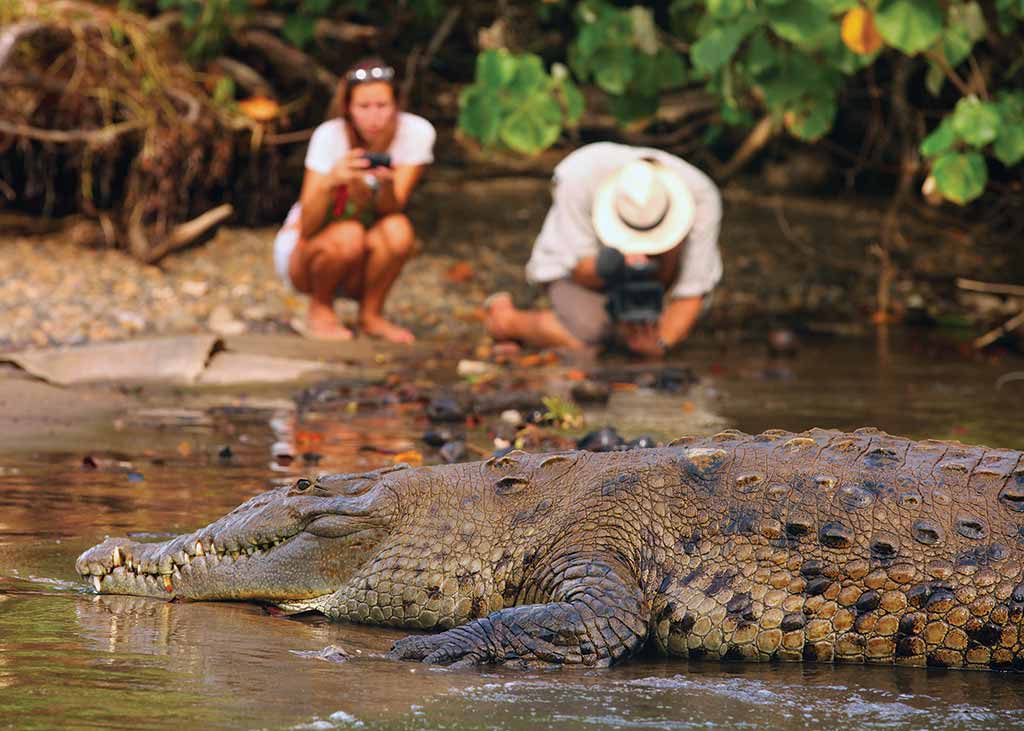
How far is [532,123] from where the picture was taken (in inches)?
444

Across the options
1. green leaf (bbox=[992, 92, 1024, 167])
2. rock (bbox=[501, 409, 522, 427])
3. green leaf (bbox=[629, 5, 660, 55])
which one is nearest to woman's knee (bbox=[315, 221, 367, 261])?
green leaf (bbox=[629, 5, 660, 55])

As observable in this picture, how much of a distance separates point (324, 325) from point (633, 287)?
6.92ft

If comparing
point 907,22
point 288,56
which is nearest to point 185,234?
point 288,56

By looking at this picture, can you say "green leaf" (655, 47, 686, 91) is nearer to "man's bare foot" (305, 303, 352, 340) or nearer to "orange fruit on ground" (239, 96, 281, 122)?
"man's bare foot" (305, 303, 352, 340)

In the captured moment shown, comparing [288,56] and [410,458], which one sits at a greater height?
[288,56]

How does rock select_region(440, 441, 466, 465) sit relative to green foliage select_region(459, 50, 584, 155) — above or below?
below

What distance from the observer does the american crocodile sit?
147 inches

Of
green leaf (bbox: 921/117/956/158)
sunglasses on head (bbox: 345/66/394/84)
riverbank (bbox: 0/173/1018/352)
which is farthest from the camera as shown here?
riverbank (bbox: 0/173/1018/352)

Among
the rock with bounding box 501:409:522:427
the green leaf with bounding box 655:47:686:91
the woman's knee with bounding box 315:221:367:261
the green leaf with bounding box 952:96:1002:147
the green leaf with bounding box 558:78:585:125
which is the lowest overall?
the rock with bounding box 501:409:522:427

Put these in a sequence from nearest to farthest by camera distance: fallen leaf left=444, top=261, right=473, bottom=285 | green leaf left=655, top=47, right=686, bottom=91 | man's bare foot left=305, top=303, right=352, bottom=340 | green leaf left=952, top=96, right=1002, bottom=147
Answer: green leaf left=952, top=96, right=1002, bottom=147
man's bare foot left=305, top=303, right=352, bottom=340
green leaf left=655, top=47, right=686, bottom=91
fallen leaf left=444, top=261, right=473, bottom=285

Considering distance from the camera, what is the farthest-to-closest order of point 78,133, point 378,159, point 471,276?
point 471,276 → point 78,133 → point 378,159

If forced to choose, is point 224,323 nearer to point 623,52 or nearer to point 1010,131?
point 623,52

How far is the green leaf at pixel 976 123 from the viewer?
30.2 ft

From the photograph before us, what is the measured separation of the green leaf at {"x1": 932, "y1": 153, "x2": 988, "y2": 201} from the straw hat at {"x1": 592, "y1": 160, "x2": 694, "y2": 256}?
1.50 meters
